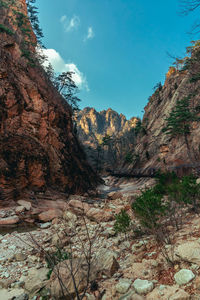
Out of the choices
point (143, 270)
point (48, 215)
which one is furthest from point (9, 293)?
point (48, 215)

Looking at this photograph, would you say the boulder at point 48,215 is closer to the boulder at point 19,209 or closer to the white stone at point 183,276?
the boulder at point 19,209

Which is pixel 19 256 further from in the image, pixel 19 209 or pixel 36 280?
pixel 19 209

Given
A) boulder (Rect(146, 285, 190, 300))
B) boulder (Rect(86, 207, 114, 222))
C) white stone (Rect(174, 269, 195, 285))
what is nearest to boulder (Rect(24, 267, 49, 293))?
boulder (Rect(146, 285, 190, 300))

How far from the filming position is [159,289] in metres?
2.54

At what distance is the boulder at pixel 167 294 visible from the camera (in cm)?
218

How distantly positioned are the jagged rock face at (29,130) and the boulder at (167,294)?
1061 cm

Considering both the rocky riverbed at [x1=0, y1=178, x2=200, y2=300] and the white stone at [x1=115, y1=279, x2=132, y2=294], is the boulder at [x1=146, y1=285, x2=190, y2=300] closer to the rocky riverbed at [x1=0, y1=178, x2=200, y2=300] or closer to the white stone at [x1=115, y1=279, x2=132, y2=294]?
the rocky riverbed at [x1=0, y1=178, x2=200, y2=300]

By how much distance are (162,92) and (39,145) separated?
3852cm

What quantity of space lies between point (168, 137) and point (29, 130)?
2299 centimetres

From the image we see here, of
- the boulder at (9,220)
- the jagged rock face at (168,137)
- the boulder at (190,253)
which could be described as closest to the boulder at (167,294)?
the boulder at (190,253)

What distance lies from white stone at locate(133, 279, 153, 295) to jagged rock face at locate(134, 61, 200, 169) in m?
13.5

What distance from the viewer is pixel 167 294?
2377 mm

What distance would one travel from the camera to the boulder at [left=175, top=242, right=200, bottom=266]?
282cm

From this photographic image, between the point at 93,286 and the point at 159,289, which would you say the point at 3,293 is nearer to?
the point at 93,286
